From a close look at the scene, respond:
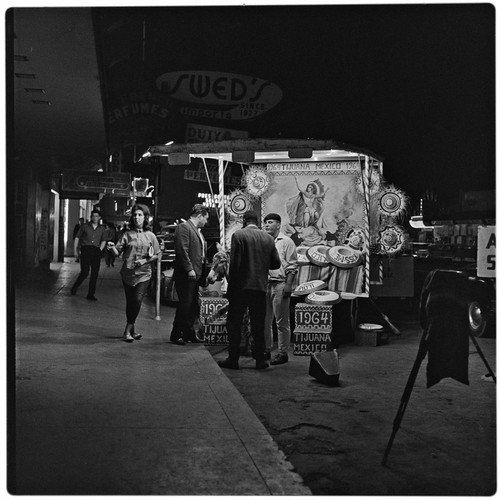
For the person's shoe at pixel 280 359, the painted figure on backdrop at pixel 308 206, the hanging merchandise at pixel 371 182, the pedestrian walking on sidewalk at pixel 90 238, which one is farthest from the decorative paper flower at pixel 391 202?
the pedestrian walking on sidewalk at pixel 90 238

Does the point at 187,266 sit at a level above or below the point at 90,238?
below

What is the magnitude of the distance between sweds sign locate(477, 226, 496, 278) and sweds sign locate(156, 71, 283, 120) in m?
2.14

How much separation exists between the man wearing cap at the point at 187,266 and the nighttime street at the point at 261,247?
0.03 metres

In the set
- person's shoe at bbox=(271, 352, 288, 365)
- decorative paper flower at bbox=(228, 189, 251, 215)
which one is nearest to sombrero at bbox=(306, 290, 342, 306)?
person's shoe at bbox=(271, 352, 288, 365)

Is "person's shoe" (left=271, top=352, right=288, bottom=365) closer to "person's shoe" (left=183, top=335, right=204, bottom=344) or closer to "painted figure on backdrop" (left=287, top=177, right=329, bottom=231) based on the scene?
"person's shoe" (left=183, top=335, right=204, bottom=344)

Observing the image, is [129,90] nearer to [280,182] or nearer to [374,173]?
[280,182]

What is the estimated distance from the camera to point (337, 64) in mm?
5211

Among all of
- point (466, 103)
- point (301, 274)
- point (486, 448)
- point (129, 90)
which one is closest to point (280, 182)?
point (301, 274)

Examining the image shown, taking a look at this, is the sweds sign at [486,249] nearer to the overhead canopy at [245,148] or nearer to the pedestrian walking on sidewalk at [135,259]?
the overhead canopy at [245,148]

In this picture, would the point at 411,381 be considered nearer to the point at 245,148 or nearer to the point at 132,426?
the point at 132,426

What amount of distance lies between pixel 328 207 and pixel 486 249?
5204mm

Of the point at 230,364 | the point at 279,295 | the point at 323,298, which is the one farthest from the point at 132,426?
the point at 323,298

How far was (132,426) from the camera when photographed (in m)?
4.51

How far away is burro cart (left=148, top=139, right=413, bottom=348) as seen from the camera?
855 cm
